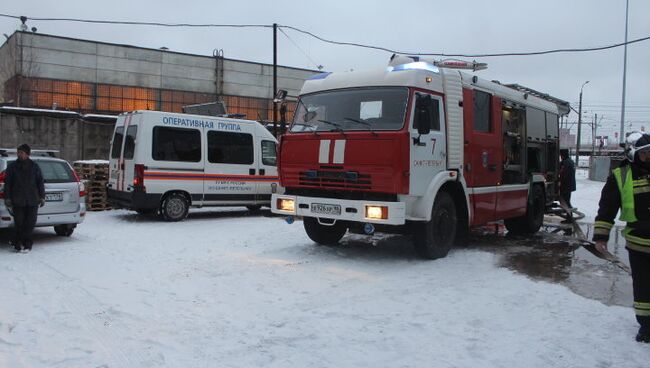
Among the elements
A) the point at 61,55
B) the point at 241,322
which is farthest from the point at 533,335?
the point at 61,55

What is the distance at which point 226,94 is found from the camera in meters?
35.5

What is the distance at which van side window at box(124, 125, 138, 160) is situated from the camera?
11.9 metres

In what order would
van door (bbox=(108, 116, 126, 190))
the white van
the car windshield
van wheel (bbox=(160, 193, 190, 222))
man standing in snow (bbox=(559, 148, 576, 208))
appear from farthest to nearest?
man standing in snow (bbox=(559, 148, 576, 208)) → van door (bbox=(108, 116, 126, 190)) → van wheel (bbox=(160, 193, 190, 222)) → the white van → the car windshield

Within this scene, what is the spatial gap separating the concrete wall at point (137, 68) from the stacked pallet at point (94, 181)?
60.1 ft

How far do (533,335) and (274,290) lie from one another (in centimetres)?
282

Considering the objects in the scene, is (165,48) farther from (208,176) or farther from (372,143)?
(372,143)

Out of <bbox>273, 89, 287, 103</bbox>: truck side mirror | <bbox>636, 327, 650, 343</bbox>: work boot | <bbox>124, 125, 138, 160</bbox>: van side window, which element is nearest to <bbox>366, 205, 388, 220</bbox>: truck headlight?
<bbox>273, 89, 287, 103</bbox>: truck side mirror

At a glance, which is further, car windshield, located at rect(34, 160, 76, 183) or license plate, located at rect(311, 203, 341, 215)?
car windshield, located at rect(34, 160, 76, 183)

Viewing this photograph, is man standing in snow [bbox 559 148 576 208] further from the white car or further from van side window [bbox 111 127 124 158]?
the white car

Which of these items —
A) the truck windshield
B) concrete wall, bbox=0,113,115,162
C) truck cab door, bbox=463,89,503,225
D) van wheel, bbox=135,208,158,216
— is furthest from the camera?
concrete wall, bbox=0,113,115,162

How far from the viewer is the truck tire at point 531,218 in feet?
36.0

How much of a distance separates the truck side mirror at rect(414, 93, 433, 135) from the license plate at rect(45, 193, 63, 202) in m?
6.11

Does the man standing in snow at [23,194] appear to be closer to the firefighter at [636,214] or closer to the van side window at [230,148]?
the van side window at [230,148]

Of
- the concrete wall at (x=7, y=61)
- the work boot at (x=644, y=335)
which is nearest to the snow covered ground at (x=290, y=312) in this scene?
the work boot at (x=644, y=335)
